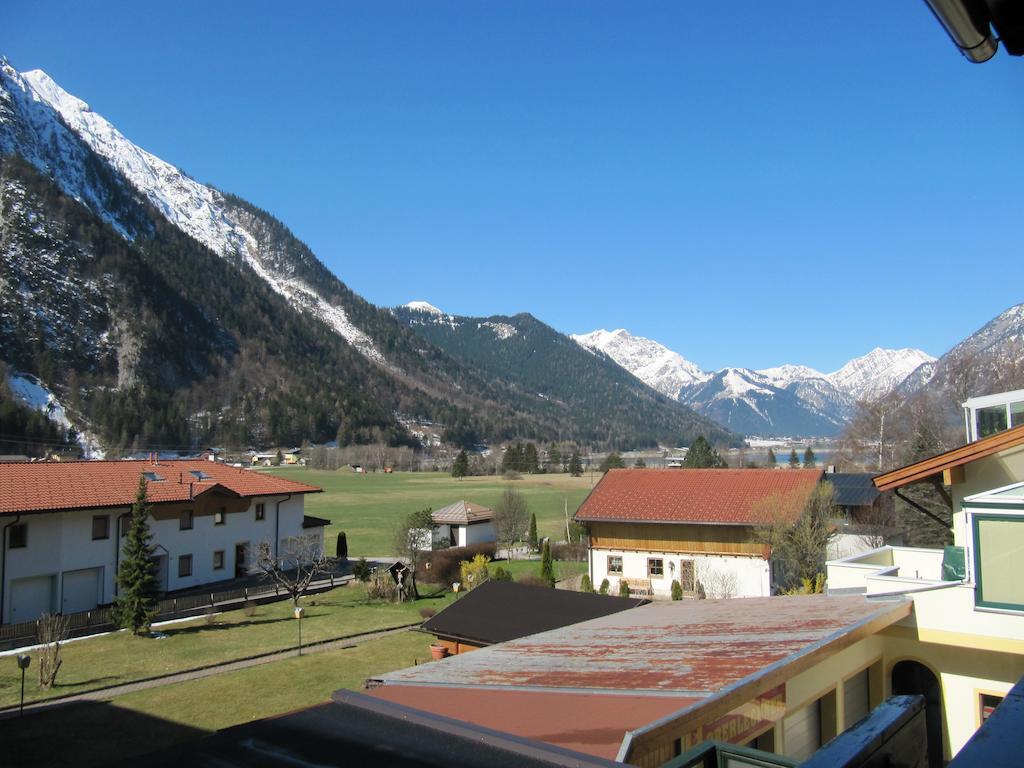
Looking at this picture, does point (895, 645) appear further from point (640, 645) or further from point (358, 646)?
point (358, 646)

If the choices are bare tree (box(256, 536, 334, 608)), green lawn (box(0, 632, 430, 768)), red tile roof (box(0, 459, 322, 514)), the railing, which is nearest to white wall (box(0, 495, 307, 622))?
red tile roof (box(0, 459, 322, 514))

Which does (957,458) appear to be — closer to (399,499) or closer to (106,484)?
(106,484)

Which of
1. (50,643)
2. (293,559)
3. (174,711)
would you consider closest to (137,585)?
(50,643)

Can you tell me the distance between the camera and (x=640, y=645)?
22.4ft

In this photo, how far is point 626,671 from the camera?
5.40 m

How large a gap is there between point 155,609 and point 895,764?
25.8 metres

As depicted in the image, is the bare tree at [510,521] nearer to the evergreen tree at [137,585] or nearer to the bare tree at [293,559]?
the bare tree at [293,559]

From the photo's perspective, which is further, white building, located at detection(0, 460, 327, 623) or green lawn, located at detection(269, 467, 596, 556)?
green lawn, located at detection(269, 467, 596, 556)

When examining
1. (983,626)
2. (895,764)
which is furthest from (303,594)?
(895,764)

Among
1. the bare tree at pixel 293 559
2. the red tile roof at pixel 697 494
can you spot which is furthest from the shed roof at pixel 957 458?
the bare tree at pixel 293 559

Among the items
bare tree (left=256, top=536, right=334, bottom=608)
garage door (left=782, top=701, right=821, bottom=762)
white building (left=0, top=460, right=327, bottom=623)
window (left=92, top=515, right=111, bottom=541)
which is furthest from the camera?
bare tree (left=256, top=536, right=334, bottom=608)

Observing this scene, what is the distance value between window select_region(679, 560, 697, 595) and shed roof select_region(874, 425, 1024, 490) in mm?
18114

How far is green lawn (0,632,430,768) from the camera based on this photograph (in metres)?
12.7

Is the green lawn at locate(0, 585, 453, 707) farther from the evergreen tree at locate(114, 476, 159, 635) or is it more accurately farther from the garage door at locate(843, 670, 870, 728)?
the garage door at locate(843, 670, 870, 728)
